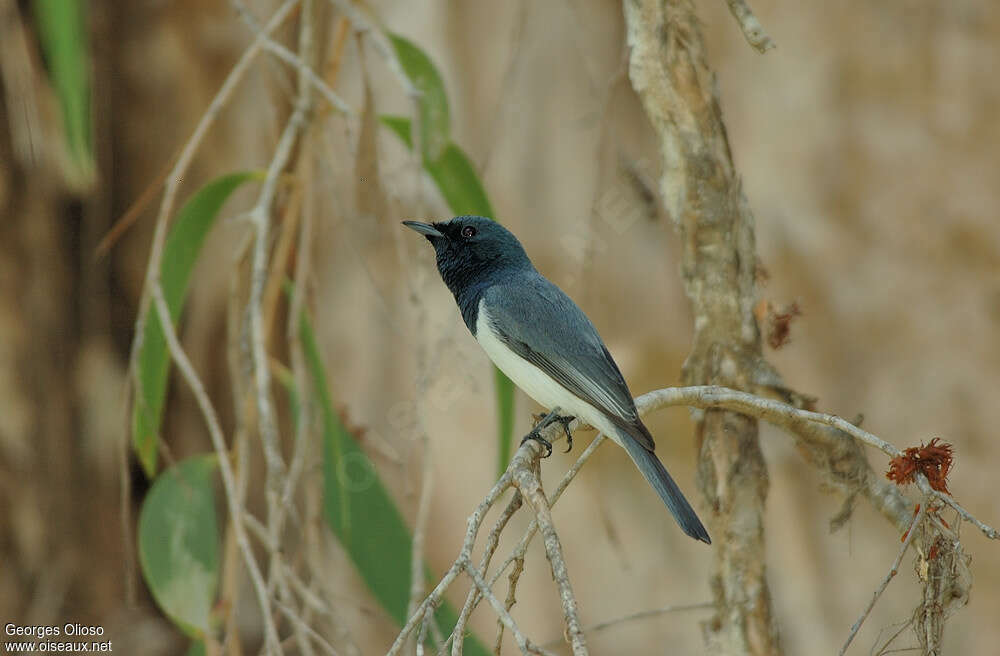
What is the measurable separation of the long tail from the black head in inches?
28.0

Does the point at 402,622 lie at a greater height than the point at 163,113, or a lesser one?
lesser

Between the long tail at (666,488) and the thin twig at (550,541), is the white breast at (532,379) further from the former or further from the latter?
the thin twig at (550,541)

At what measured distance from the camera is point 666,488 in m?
1.93

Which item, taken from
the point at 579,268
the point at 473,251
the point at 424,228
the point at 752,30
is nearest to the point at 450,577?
the point at 752,30

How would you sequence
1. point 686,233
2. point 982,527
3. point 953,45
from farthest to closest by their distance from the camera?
point 953,45
point 686,233
point 982,527

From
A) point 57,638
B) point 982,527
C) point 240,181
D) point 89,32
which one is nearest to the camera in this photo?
point 982,527

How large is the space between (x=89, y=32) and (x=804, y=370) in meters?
3.09

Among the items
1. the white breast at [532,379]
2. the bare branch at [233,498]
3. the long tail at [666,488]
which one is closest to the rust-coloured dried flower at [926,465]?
the long tail at [666,488]

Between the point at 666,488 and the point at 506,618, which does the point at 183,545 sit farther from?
the point at 506,618

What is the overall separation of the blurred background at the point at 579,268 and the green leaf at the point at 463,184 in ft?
2.07

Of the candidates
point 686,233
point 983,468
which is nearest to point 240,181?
point 686,233

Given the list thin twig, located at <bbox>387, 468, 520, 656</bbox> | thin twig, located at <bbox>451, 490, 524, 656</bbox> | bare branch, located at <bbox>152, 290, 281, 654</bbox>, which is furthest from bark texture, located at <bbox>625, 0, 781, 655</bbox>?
bare branch, located at <bbox>152, 290, 281, 654</bbox>

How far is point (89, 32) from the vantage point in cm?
408

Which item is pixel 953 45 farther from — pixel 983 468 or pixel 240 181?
pixel 240 181
